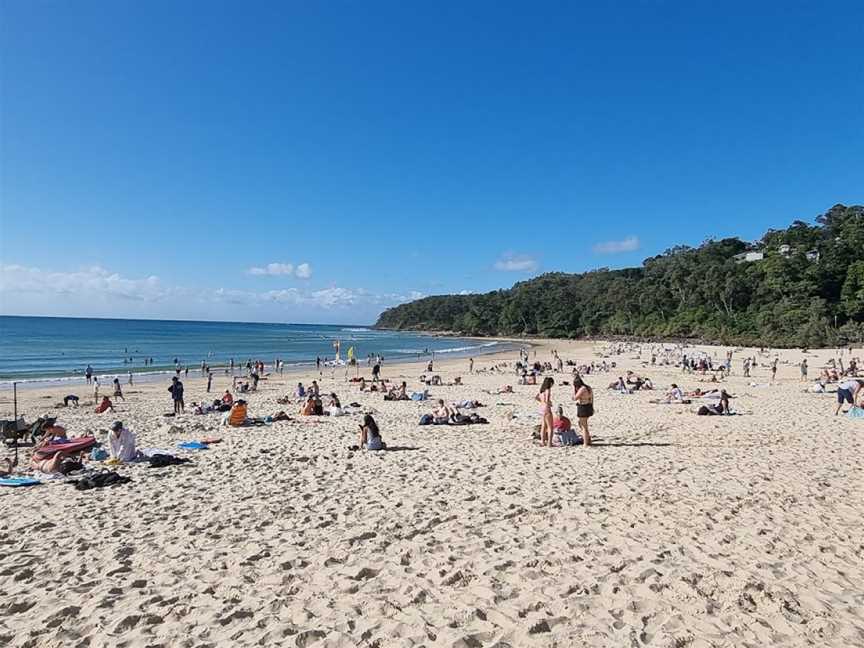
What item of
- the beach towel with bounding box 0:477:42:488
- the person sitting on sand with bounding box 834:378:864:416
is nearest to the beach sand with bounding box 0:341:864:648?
the beach towel with bounding box 0:477:42:488

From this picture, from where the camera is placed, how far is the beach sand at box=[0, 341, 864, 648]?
377 centimetres

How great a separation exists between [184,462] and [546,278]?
142m

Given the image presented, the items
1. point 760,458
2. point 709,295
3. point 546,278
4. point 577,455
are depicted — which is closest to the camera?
point 760,458

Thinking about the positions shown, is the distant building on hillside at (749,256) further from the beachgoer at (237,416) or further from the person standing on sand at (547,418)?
the beachgoer at (237,416)

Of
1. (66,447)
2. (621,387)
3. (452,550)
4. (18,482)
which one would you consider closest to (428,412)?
(66,447)

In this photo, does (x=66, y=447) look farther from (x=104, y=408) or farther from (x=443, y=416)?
(x=104, y=408)

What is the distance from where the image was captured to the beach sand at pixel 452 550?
148 inches

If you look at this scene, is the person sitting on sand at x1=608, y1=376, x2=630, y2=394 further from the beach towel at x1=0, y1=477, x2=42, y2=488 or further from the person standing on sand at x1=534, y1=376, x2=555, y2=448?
the beach towel at x1=0, y1=477, x2=42, y2=488

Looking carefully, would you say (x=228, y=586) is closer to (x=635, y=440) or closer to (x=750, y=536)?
(x=750, y=536)

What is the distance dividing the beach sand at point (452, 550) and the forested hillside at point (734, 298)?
53.6m

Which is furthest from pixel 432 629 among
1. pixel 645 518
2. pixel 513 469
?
pixel 513 469

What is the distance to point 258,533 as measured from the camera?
18.7 feet

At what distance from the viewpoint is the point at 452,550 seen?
514 cm

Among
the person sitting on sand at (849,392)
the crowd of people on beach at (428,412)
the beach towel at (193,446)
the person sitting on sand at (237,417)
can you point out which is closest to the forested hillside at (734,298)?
the crowd of people on beach at (428,412)
